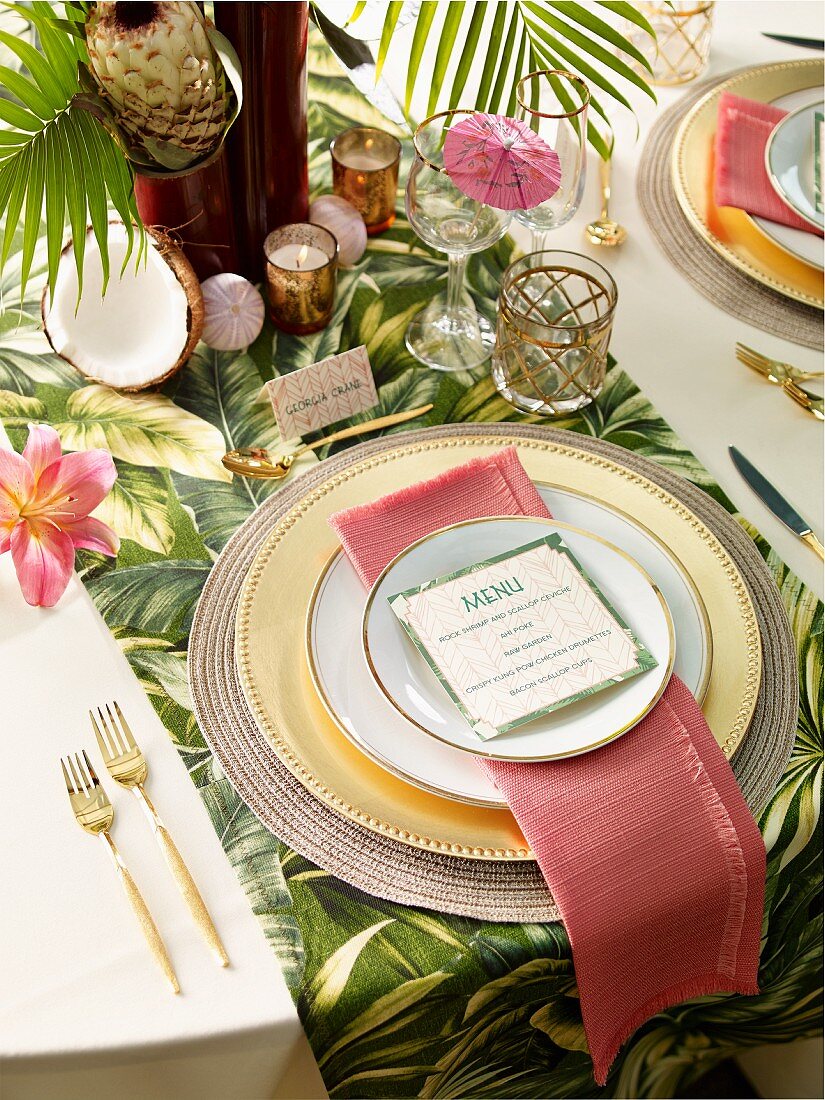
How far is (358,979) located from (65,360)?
2.36 ft

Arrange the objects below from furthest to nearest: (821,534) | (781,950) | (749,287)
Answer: (749,287)
(821,534)
(781,950)

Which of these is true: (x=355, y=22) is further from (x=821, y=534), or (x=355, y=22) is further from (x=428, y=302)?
(x=821, y=534)

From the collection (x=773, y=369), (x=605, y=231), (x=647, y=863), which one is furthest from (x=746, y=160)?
(x=647, y=863)

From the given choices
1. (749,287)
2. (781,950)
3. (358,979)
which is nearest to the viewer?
(358,979)

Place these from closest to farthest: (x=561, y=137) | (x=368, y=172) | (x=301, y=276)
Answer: (x=561, y=137)
(x=301, y=276)
(x=368, y=172)

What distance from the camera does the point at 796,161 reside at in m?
1.25

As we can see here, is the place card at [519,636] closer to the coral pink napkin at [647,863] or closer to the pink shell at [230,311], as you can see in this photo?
the coral pink napkin at [647,863]

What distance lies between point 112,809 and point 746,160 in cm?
107

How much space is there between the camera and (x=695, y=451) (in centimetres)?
105

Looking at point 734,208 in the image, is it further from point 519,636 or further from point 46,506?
point 46,506

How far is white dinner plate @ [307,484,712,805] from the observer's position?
753 mm

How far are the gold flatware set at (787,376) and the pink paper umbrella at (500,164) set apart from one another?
36 centimetres

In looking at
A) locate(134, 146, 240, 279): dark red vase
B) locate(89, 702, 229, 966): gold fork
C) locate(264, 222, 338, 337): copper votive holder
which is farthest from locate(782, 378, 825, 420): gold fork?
locate(89, 702, 229, 966): gold fork

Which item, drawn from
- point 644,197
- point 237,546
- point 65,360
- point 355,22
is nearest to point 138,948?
point 237,546
